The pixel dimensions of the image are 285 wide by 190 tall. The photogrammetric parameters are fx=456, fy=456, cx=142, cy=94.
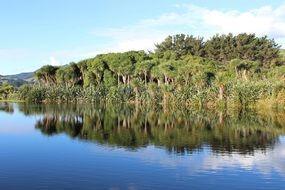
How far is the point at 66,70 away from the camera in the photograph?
144500 millimetres

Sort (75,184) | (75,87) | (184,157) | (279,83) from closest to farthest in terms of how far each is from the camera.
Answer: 1. (75,184)
2. (184,157)
3. (279,83)
4. (75,87)

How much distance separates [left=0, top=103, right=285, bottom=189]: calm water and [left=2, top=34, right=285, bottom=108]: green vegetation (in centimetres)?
4312

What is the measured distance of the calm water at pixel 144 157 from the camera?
964 inches

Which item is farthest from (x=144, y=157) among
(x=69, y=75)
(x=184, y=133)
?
(x=69, y=75)

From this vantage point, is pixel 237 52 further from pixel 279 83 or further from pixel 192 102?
pixel 279 83

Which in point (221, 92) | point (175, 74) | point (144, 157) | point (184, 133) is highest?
point (175, 74)

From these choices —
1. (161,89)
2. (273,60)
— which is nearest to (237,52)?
(273,60)

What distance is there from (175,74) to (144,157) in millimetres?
86390

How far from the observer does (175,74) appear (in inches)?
4628

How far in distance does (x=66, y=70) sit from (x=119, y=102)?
27747 mm

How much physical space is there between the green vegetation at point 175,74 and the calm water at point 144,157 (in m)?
43.1

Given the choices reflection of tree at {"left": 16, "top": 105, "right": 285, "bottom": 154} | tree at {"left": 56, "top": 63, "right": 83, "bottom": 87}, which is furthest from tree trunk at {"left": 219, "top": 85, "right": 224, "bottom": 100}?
tree at {"left": 56, "top": 63, "right": 83, "bottom": 87}

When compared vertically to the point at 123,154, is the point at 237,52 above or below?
above

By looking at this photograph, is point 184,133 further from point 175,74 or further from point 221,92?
point 175,74
